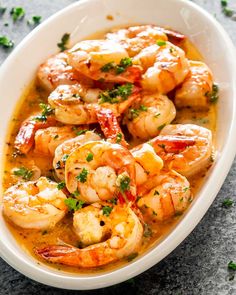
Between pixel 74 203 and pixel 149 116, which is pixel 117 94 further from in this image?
pixel 74 203

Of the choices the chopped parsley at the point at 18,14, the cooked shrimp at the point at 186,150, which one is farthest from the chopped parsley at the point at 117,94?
the chopped parsley at the point at 18,14

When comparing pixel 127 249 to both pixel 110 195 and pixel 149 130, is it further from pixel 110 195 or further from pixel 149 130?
pixel 149 130

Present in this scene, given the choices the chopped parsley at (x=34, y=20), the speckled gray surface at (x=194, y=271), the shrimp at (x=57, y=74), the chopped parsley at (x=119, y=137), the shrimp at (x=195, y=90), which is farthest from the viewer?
the chopped parsley at (x=34, y=20)

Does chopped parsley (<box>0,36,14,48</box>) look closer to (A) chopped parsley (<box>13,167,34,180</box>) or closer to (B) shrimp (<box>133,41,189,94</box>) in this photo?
(B) shrimp (<box>133,41,189,94</box>)

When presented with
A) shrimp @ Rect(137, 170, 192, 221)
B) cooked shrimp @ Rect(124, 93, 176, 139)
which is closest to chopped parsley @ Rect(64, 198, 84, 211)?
shrimp @ Rect(137, 170, 192, 221)

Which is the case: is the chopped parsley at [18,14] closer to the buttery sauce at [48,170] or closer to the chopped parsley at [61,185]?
the buttery sauce at [48,170]

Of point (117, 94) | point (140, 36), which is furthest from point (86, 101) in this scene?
point (140, 36)
